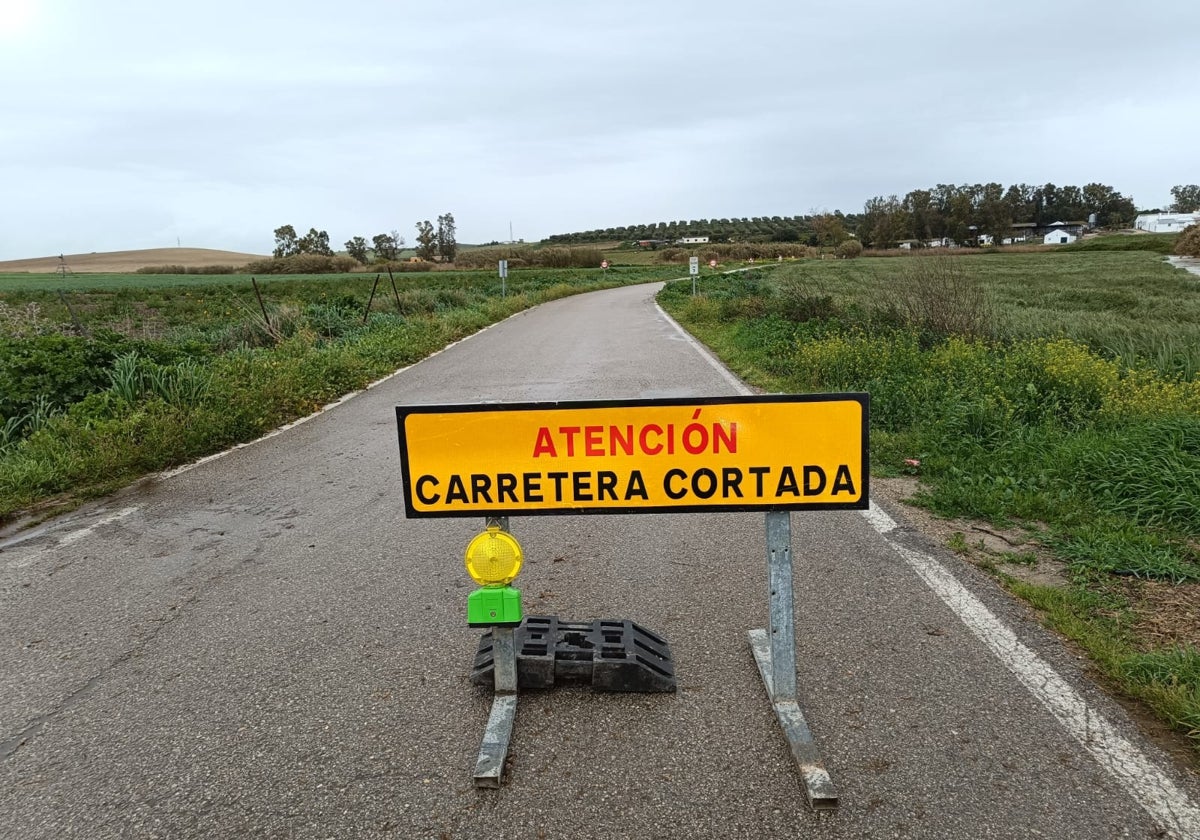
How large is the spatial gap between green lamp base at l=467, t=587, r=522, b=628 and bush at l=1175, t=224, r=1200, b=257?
60668mm

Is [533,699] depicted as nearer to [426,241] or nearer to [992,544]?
[992,544]

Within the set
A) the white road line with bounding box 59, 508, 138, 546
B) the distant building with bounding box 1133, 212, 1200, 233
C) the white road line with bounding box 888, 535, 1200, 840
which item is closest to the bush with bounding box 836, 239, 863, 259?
the distant building with bounding box 1133, 212, 1200, 233

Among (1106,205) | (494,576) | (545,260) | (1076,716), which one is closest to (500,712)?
(494,576)

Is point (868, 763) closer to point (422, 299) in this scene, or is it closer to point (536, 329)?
point (536, 329)

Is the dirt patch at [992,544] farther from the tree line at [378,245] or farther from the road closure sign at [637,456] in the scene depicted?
the tree line at [378,245]

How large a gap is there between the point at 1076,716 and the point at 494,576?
2129 millimetres

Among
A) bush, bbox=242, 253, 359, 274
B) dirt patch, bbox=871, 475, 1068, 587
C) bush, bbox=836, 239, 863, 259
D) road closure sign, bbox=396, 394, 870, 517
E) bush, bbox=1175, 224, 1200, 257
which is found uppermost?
bush, bbox=242, 253, 359, 274

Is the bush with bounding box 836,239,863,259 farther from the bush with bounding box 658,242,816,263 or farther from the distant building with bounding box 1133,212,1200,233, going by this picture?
the distant building with bounding box 1133,212,1200,233

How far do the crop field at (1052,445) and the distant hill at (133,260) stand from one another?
3708 inches

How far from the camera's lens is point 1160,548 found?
4059mm

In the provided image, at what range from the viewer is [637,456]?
8.87 ft

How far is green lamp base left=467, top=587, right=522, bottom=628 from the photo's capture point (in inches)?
108

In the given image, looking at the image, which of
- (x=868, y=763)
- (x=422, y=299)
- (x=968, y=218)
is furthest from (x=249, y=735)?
(x=968, y=218)

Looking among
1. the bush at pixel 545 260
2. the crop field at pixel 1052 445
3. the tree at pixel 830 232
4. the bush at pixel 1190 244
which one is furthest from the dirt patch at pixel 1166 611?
the tree at pixel 830 232
